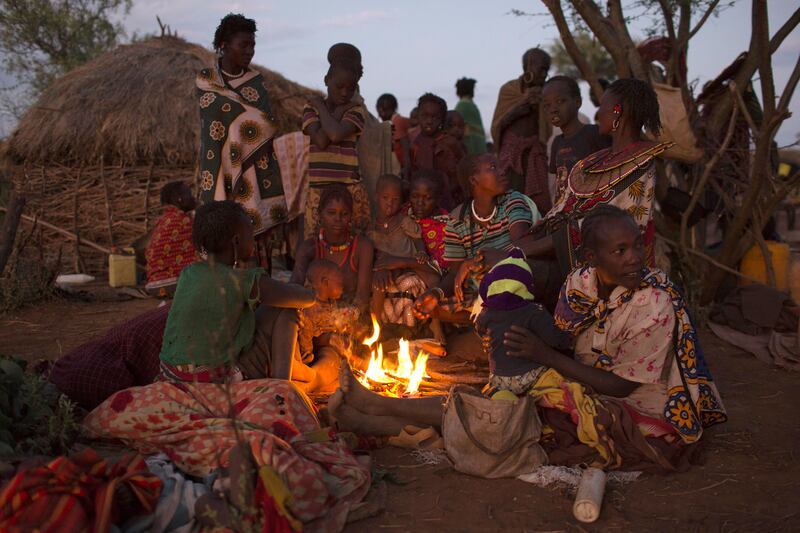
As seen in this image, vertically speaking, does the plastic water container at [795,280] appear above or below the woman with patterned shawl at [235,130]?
below

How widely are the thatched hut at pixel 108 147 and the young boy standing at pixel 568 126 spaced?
20.3 ft

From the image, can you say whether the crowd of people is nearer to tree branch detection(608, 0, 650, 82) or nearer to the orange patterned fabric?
tree branch detection(608, 0, 650, 82)

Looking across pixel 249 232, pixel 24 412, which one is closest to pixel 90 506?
pixel 24 412

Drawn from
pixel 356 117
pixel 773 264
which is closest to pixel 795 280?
pixel 773 264

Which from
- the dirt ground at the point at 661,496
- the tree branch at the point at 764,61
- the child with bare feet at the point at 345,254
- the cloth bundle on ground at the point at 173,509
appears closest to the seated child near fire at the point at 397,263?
the child with bare feet at the point at 345,254

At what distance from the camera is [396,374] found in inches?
166

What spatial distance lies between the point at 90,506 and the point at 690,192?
5.85 meters

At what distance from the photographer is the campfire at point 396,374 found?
13.1ft

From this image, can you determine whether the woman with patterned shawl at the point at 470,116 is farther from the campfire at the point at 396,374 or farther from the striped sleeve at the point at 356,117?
the campfire at the point at 396,374

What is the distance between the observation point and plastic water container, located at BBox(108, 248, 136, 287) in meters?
8.98

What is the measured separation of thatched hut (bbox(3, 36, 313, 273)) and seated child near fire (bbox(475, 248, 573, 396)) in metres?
7.52

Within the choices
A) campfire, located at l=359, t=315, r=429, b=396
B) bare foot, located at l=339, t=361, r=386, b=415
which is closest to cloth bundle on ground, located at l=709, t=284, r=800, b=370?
campfire, located at l=359, t=315, r=429, b=396

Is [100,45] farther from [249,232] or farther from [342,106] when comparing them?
[249,232]

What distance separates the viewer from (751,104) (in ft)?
21.4
